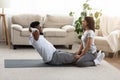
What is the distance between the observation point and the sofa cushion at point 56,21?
6688 mm

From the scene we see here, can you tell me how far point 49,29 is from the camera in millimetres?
6195

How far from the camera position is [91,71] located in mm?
4172

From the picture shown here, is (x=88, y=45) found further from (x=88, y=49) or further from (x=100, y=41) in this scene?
(x=100, y=41)

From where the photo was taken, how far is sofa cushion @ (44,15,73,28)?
6688 mm

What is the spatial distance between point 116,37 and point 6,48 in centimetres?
261

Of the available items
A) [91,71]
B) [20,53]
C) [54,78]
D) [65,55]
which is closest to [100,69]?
[91,71]

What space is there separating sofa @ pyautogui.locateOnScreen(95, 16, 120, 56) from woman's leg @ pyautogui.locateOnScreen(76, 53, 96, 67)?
3.35 ft

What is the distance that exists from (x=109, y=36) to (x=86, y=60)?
1236mm

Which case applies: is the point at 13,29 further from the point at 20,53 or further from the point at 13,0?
the point at 13,0

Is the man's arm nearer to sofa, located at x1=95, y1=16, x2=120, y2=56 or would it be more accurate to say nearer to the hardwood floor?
the hardwood floor

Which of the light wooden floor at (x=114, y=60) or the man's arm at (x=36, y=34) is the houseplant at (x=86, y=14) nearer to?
the light wooden floor at (x=114, y=60)

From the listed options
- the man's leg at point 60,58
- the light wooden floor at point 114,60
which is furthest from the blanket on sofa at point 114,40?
the man's leg at point 60,58

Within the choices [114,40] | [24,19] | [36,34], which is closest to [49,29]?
[24,19]

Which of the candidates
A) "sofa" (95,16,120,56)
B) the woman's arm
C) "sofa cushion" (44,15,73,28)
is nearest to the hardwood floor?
"sofa" (95,16,120,56)
